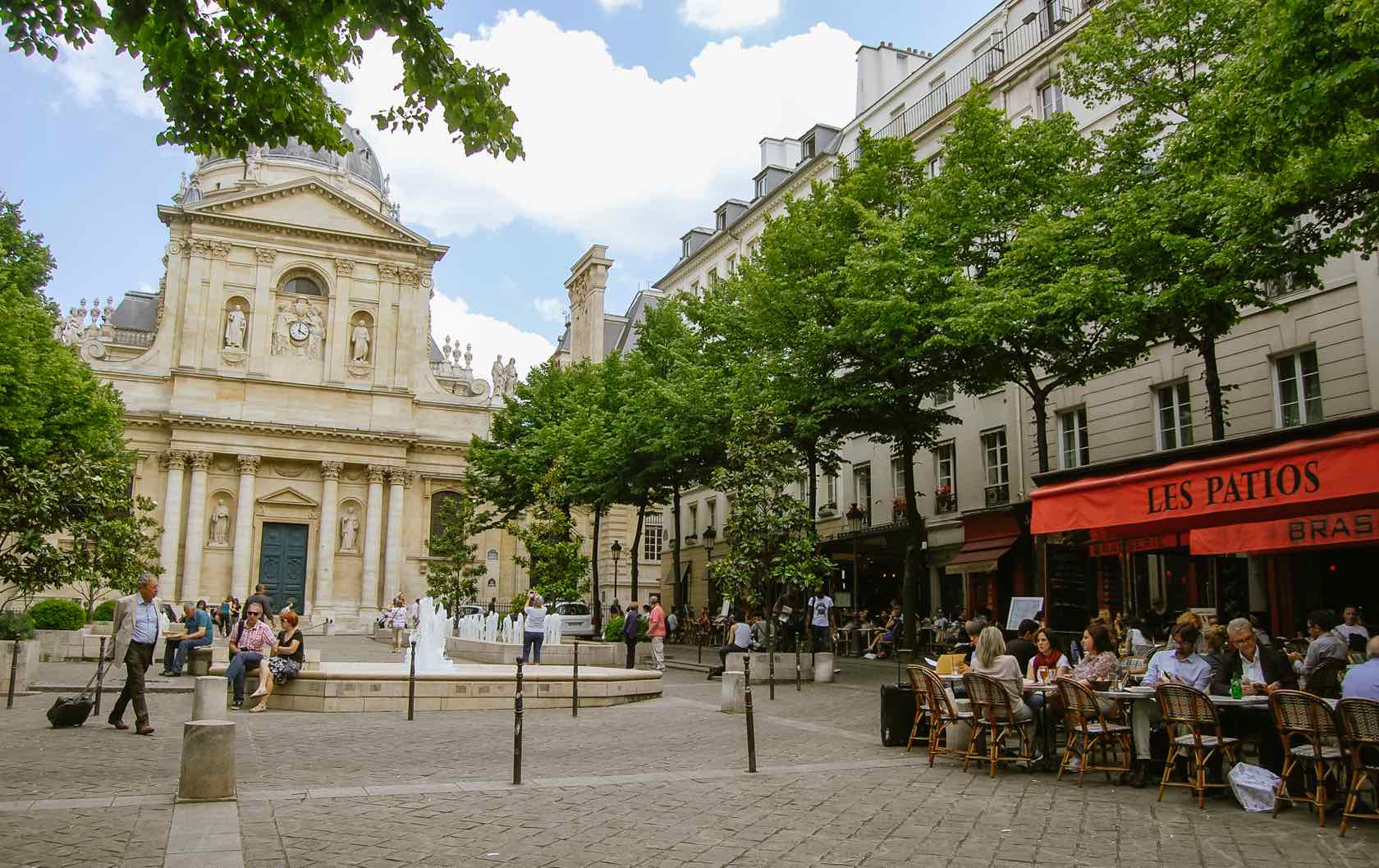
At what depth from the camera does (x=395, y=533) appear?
51.6m

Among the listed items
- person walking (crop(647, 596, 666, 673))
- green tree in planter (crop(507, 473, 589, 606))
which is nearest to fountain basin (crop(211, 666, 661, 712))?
person walking (crop(647, 596, 666, 673))

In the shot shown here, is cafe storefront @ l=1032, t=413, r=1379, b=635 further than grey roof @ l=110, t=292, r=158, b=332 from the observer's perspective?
No

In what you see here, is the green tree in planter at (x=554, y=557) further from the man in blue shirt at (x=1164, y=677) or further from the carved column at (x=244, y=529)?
the man in blue shirt at (x=1164, y=677)

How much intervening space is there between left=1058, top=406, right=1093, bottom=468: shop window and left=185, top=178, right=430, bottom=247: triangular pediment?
3654 cm

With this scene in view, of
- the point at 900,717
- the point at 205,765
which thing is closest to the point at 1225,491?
the point at 900,717

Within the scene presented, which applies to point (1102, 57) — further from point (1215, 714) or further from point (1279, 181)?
point (1215, 714)

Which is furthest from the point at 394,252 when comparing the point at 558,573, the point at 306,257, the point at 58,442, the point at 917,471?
the point at 917,471

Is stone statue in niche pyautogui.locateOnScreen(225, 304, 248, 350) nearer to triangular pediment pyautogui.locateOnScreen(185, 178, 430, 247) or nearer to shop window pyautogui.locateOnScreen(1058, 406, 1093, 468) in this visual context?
triangular pediment pyautogui.locateOnScreen(185, 178, 430, 247)

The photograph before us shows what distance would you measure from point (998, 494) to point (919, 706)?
18.5 metres

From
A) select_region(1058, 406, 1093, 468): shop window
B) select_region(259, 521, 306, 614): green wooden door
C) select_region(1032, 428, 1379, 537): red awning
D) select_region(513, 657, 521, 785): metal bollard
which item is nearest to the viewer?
select_region(513, 657, 521, 785): metal bollard

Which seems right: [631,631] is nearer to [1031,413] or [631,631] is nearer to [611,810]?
[1031,413]

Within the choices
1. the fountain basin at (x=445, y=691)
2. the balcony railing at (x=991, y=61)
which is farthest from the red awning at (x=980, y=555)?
the fountain basin at (x=445, y=691)

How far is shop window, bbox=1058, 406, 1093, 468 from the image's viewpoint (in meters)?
27.3

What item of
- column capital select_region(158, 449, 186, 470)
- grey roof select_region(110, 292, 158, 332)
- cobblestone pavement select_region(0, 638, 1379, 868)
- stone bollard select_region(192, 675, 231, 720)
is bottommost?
cobblestone pavement select_region(0, 638, 1379, 868)
